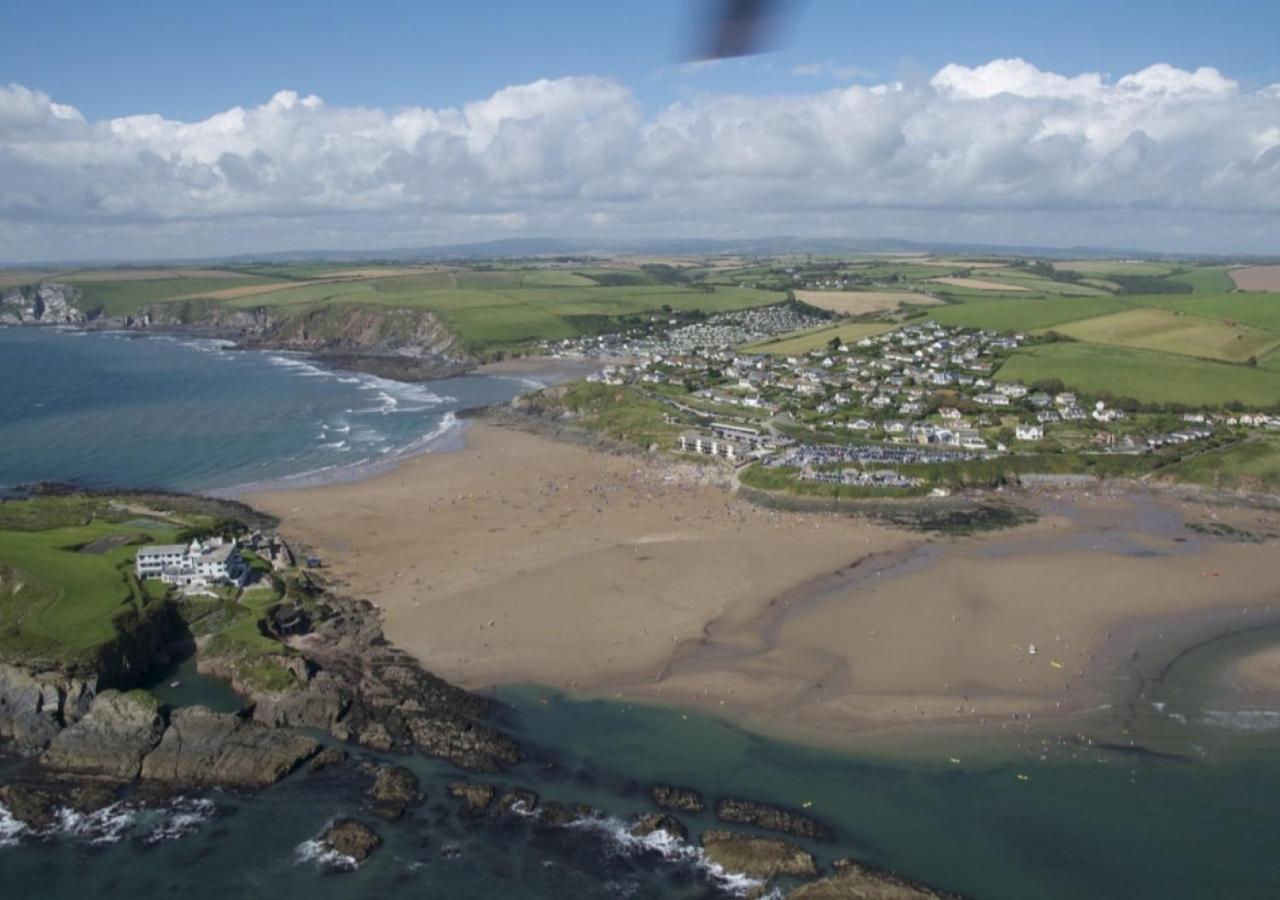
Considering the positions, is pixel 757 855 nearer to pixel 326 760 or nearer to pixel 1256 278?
pixel 326 760

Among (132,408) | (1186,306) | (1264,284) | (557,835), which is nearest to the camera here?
(557,835)

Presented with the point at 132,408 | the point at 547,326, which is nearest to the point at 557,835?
the point at 132,408

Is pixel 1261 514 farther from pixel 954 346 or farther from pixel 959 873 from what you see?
pixel 954 346

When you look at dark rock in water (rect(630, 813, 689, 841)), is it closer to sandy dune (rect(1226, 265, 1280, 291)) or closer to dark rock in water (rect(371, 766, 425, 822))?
dark rock in water (rect(371, 766, 425, 822))

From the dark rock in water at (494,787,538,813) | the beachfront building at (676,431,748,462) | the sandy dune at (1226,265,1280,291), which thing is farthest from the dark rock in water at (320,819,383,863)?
the sandy dune at (1226,265,1280,291)

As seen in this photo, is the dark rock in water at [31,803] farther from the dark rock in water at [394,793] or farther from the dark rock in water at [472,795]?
the dark rock in water at [472,795]

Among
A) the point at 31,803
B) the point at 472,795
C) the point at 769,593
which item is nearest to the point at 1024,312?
the point at 769,593
